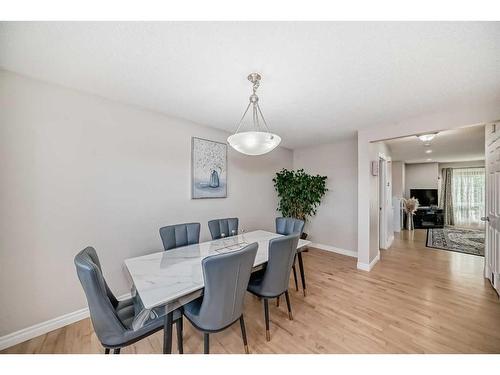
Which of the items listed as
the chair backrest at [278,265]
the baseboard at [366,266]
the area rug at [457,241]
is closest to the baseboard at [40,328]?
the chair backrest at [278,265]

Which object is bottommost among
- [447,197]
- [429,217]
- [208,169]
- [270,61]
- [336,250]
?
[336,250]

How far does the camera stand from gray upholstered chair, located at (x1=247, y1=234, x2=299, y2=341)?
1.56 meters

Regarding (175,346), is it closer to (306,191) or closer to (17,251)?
(17,251)

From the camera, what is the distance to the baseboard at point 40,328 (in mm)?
1542

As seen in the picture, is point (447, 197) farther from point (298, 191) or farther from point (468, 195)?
point (298, 191)

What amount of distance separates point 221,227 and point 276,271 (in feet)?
3.64

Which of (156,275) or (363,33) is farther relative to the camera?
(156,275)

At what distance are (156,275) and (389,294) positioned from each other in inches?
104

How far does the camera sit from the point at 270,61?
4.76 feet

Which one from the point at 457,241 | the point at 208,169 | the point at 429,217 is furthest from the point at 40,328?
the point at 429,217

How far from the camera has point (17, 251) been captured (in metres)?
1.61

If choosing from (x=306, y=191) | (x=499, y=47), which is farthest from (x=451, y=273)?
(x=499, y=47)

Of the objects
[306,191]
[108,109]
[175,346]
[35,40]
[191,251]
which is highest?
[35,40]
